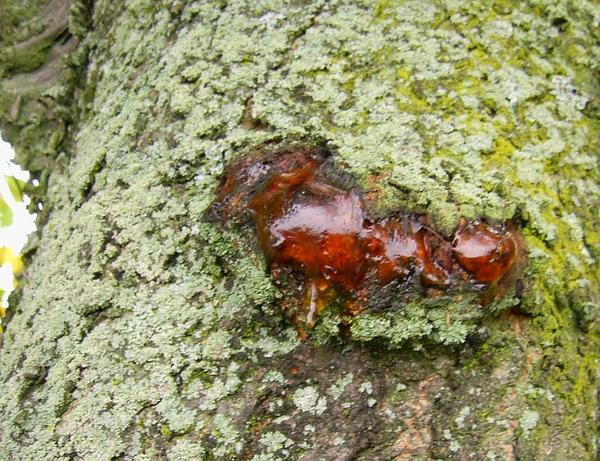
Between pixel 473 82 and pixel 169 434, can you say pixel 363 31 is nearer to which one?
pixel 473 82

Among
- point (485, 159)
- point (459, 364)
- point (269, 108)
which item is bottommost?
point (459, 364)

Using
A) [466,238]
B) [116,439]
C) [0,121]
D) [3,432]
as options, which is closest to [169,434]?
[116,439]

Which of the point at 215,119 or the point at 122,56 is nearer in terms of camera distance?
the point at 215,119
